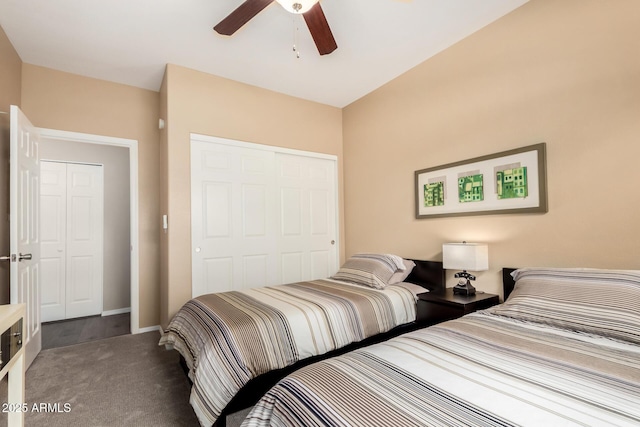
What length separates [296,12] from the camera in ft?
6.31

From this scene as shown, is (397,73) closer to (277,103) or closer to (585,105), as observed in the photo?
(277,103)

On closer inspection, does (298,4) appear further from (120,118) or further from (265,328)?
(120,118)

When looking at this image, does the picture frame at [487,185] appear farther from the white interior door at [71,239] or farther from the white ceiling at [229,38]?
the white interior door at [71,239]

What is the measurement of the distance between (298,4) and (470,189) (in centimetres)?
198

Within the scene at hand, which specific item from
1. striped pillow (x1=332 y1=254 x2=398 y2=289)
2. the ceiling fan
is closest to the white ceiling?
the ceiling fan

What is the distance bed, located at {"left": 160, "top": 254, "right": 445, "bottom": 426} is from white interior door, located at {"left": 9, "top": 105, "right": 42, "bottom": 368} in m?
1.24

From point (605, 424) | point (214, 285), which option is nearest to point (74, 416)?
point (214, 285)

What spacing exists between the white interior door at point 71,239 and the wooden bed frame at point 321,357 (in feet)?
9.30

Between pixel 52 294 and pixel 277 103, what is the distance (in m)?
3.78

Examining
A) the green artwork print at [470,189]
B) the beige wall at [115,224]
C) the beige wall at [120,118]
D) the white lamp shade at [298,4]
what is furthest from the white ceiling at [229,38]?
the beige wall at [115,224]

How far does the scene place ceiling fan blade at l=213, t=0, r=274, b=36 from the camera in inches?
74.0

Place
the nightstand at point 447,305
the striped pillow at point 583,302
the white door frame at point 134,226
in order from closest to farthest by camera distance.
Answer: the striped pillow at point 583,302 < the nightstand at point 447,305 < the white door frame at point 134,226

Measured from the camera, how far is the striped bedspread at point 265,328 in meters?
1.66

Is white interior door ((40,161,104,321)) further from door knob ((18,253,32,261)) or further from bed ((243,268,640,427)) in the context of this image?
bed ((243,268,640,427))
